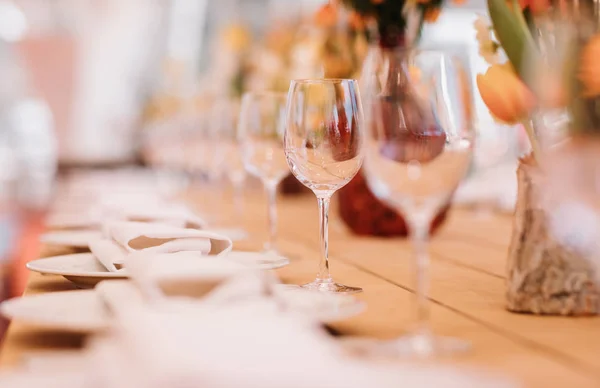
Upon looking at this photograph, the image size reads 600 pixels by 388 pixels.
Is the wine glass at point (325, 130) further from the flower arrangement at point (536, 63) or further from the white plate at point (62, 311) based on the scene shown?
the white plate at point (62, 311)

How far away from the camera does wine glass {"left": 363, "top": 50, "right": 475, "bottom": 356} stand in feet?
2.32

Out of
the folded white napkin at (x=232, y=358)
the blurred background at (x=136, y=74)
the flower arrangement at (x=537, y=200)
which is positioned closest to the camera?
the folded white napkin at (x=232, y=358)

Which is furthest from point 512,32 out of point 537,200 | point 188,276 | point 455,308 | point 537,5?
point 188,276

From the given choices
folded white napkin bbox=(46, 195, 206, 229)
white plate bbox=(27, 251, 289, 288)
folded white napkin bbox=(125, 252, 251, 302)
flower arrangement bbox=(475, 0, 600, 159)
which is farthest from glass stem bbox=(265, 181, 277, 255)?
folded white napkin bbox=(125, 252, 251, 302)

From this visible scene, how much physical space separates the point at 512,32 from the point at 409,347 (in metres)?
0.37

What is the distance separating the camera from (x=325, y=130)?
0.96 m

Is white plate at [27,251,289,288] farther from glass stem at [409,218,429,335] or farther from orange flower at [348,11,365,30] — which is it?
orange flower at [348,11,365,30]

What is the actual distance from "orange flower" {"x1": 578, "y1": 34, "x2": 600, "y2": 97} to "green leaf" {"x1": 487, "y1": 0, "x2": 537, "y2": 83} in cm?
11

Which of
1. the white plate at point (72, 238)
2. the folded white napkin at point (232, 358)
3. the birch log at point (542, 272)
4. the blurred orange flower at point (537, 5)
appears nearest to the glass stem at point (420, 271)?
the folded white napkin at point (232, 358)

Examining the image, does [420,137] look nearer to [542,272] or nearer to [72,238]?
[542,272]

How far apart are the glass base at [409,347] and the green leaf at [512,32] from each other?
311 millimetres

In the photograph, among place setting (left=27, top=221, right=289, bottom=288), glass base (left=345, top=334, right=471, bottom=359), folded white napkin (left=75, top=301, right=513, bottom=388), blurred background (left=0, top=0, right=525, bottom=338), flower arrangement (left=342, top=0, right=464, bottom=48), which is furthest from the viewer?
blurred background (left=0, top=0, right=525, bottom=338)

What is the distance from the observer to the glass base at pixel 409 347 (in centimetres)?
66

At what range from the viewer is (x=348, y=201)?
5.74 feet
